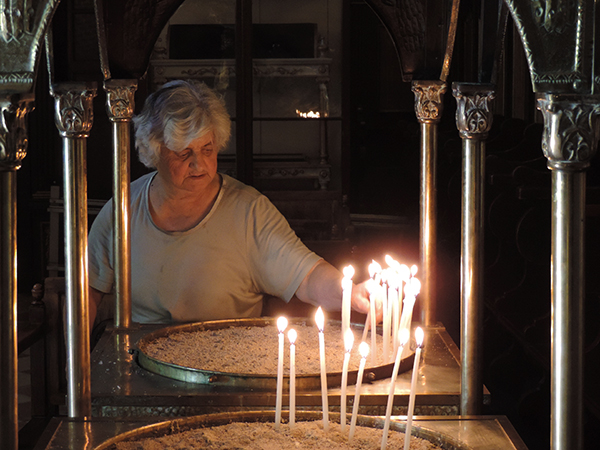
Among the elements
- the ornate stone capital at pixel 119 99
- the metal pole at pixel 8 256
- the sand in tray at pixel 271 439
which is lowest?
the sand in tray at pixel 271 439

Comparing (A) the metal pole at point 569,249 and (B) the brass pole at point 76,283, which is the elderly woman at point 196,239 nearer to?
(B) the brass pole at point 76,283

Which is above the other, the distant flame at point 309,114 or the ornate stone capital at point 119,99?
the distant flame at point 309,114

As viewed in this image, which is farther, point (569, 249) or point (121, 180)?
point (121, 180)

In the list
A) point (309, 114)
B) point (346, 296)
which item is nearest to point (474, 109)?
point (346, 296)

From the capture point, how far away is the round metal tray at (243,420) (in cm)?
133

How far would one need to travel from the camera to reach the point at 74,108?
166 centimetres

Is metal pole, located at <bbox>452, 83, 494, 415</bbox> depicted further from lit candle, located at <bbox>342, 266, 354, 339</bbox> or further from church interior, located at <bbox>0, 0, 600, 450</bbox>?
lit candle, located at <bbox>342, 266, 354, 339</bbox>

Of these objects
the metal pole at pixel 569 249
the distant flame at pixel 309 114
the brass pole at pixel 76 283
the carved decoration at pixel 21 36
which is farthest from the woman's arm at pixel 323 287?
the distant flame at pixel 309 114

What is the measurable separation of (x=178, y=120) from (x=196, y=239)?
44 cm

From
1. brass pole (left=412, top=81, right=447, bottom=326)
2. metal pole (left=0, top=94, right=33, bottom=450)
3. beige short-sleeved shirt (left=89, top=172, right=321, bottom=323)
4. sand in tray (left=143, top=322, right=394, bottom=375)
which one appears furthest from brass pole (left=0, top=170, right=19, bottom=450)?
beige short-sleeved shirt (left=89, top=172, right=321, bottom=323)

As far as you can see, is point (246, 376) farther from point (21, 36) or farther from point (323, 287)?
point (323, 287)

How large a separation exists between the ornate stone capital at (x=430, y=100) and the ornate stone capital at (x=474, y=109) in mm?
459

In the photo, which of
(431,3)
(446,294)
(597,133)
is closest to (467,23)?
(446,294)

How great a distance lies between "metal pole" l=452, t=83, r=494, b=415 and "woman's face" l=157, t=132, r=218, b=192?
4.14ft
